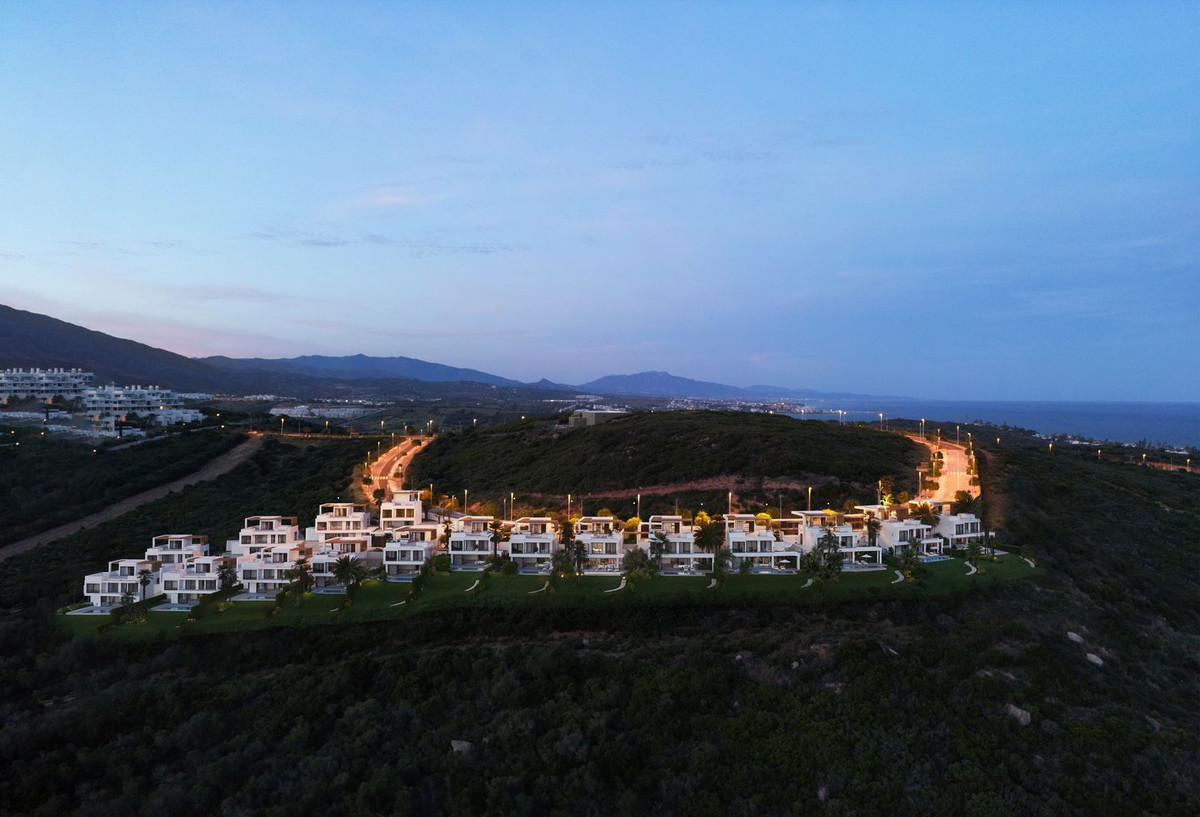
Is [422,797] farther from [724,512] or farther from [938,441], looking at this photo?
[938,441]

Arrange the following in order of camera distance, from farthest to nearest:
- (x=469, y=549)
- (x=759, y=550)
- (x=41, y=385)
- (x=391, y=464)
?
(x=41, y=385), (x=391, y=464), (x=469, y=549), (x=759, y=550)

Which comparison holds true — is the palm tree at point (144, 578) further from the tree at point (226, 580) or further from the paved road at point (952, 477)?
the paved road at point (952, 477)

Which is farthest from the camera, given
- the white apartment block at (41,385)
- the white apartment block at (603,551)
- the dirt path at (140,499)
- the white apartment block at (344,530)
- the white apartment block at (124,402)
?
the white apartment block at (41,385)

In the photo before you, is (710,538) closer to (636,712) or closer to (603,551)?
(603,551)

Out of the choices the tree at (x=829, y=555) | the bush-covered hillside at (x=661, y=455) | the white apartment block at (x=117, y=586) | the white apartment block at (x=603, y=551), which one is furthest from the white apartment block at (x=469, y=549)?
the tree at (x=829, y=555)

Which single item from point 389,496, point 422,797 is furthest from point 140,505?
point 422,797

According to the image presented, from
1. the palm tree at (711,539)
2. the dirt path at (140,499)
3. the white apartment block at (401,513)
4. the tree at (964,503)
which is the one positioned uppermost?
the tree at (964,503)

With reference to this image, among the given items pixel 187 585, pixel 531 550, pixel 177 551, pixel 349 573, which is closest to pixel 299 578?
pixel 349 573
